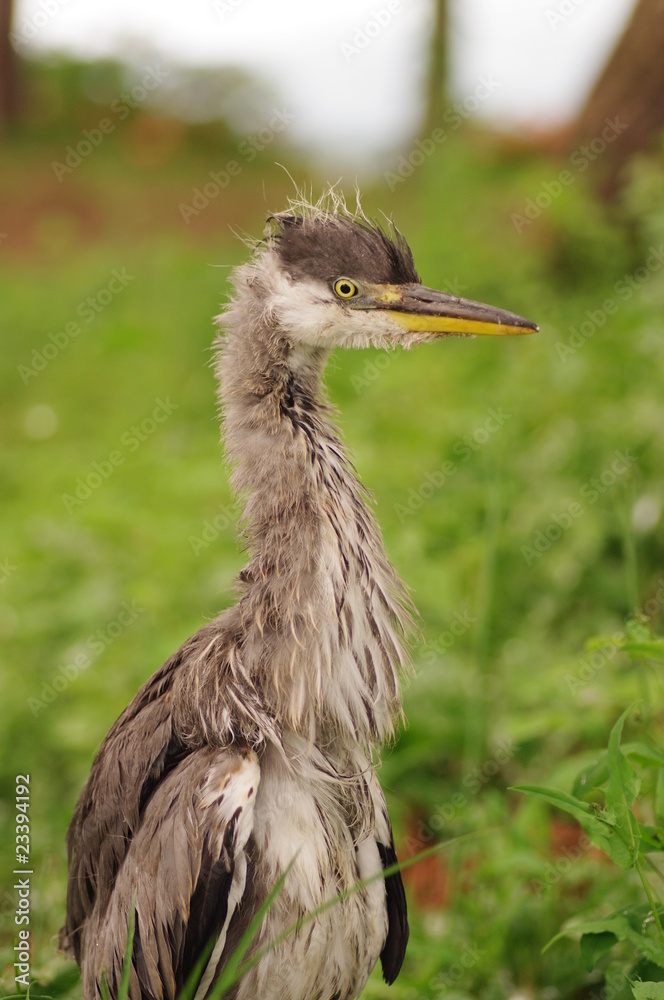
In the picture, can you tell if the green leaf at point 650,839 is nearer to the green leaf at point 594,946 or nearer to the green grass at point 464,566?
the green leaf at point 594,946

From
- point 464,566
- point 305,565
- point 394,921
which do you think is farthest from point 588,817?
point 464,566

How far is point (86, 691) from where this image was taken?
498cm

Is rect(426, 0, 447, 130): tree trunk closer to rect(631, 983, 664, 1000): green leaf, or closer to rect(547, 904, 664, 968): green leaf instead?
rect(547, 904, 664, 968): green leaf

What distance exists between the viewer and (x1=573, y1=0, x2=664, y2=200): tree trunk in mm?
7734

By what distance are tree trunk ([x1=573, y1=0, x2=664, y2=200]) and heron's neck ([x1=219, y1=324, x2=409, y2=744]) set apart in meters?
6.36

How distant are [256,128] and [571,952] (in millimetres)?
15908

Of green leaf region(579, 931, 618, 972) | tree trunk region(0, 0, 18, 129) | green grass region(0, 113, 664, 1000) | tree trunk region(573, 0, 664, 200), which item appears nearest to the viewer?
green leaf region(579, 931, 618, 972)

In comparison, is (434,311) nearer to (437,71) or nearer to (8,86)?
(437,71)

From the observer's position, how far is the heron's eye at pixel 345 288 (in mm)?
2674

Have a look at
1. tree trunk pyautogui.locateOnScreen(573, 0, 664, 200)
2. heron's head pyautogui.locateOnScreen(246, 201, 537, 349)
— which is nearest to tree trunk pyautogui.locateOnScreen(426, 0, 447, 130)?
tree trunk pyautogui.locateOnScreen(573, 0, 664, 200)

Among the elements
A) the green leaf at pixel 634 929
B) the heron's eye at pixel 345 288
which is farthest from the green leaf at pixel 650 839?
the heron's eye at pixel 345 288

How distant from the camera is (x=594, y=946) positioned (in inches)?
98.7

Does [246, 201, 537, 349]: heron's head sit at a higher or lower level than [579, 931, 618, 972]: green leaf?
higher

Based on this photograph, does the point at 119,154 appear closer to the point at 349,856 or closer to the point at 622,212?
the point at 622,212
